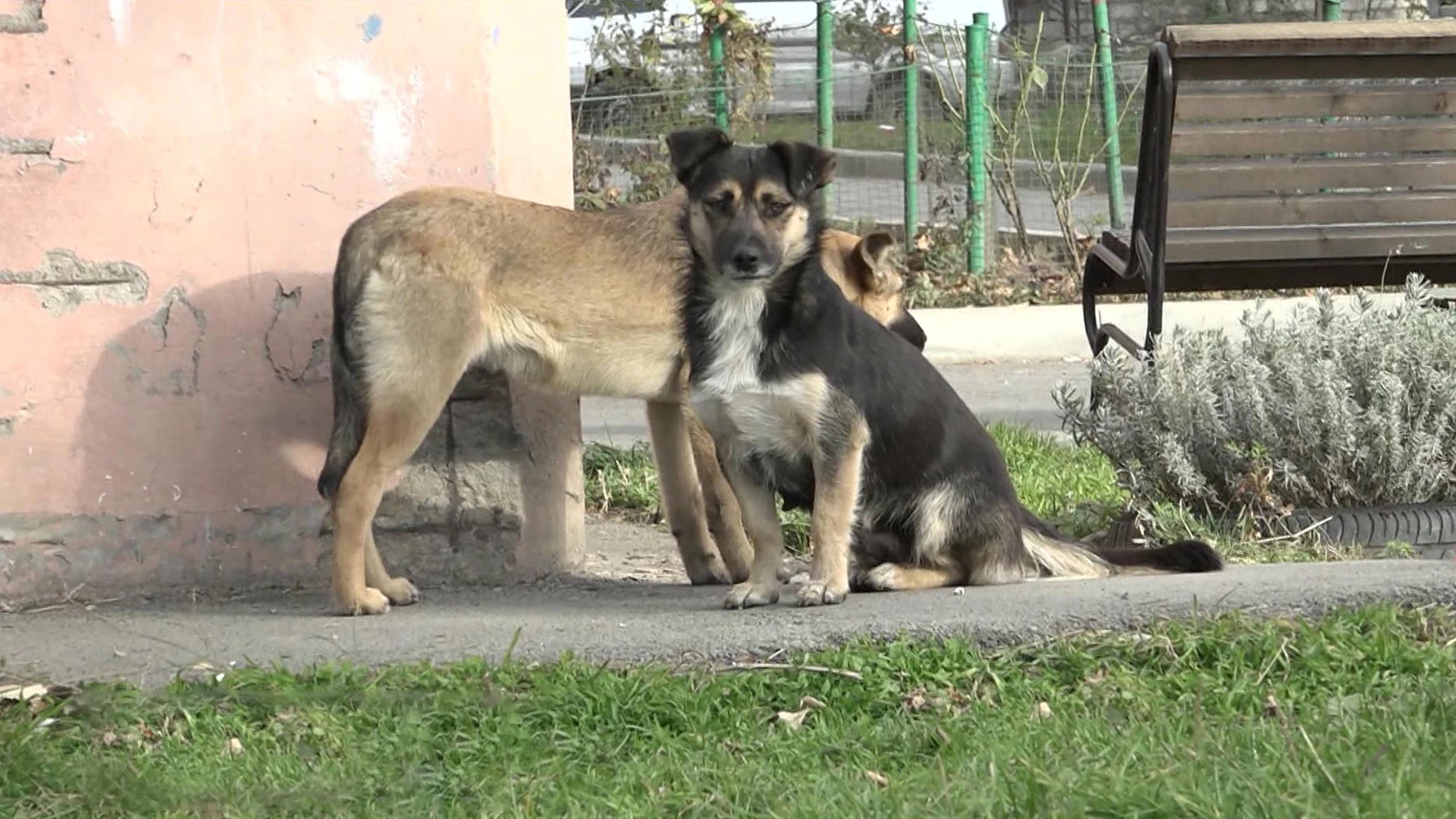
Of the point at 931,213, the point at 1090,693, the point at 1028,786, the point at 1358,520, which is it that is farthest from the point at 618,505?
the point at 931,213

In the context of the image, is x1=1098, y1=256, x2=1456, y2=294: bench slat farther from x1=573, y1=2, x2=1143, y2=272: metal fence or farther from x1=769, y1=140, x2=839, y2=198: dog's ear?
x1=573, y1=2, x2=1143, y2=272: metal fence

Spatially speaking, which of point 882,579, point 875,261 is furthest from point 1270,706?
point 875,261

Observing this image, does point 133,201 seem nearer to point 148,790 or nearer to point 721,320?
point 721,320

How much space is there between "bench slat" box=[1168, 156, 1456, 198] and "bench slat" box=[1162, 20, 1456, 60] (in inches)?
17.3

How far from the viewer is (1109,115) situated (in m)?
13.8

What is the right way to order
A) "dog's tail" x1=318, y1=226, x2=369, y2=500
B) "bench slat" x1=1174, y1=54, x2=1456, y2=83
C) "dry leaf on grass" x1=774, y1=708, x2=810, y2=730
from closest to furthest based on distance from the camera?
"dry leaf on grass" x1=774, y1=708, x2=810, y2=730
"dog's tail" x1=318, y1=226, x2=369, y2=500
"bench slat" x1=1174, y1=54, x2=1456, y2=83

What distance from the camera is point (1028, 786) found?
10.7 feet

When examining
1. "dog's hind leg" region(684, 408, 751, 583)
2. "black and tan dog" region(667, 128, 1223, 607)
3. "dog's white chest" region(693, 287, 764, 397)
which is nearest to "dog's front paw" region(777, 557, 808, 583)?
"dog's hind leg" region(684, 408, 751, 583)

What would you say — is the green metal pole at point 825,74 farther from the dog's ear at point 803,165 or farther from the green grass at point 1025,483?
the dog's ear at point 803,165

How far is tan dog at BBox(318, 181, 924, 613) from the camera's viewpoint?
5.27m

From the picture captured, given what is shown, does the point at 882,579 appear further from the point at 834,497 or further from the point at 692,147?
the point at 692,147

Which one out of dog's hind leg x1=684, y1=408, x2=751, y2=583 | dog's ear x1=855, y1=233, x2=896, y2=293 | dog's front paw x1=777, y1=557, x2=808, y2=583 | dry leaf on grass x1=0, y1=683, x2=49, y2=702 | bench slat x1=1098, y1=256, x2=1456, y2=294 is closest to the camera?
dry leaf on grass x1=0, y1=683, x2=49, y2=702

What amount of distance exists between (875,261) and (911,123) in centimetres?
684

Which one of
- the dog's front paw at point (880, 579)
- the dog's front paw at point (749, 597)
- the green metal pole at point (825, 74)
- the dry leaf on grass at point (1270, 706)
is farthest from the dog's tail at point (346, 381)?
the green metal pole at point (825, 74)
